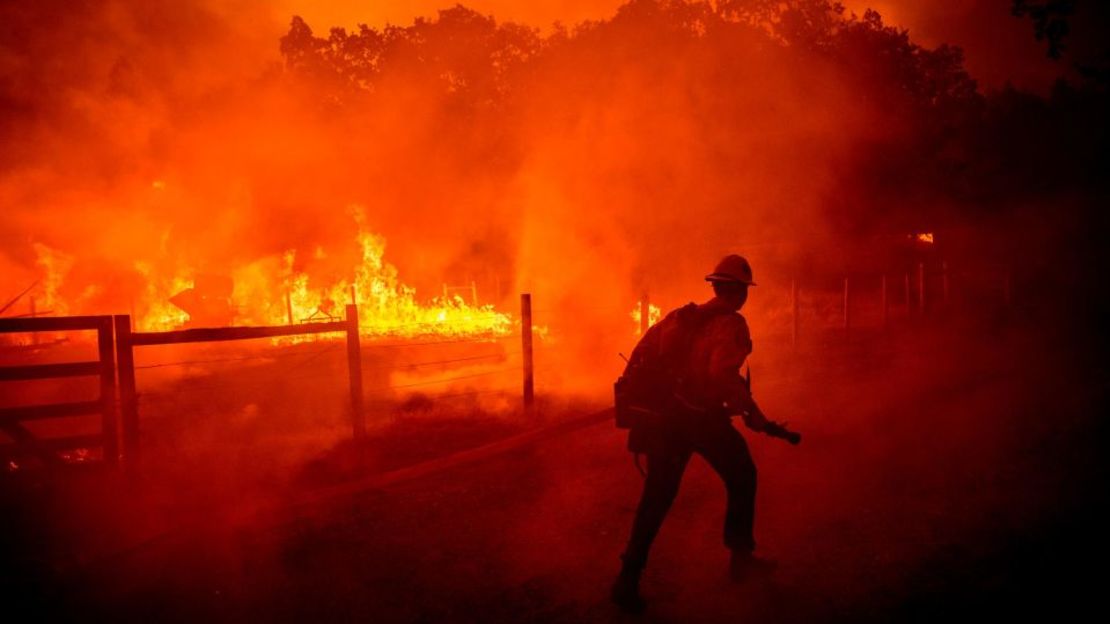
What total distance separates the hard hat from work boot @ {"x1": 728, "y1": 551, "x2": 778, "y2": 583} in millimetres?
1462

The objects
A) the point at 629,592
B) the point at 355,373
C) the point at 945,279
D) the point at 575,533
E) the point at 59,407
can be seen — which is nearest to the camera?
the point at 629,592

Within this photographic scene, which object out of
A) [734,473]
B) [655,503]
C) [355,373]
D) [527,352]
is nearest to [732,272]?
[734,473]

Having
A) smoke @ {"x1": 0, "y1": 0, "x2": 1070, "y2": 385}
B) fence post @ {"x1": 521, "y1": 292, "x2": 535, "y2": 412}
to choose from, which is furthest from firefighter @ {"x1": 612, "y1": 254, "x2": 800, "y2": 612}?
smoke @ {"x1": 0, "y1": 0, "x2": 1070, "y2": 385}

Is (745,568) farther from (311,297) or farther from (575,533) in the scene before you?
(311,297)

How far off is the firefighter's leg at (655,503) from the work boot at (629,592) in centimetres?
3

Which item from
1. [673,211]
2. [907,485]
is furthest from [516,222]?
[907,485]

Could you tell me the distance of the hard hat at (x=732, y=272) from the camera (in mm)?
3441

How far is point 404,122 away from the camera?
21.5 meters

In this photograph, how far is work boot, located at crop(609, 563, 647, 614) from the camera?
10.7ft

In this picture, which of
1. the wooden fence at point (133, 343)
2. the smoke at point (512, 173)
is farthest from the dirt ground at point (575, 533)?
the smoke at point (512, 173)

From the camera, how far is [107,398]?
5.18 m

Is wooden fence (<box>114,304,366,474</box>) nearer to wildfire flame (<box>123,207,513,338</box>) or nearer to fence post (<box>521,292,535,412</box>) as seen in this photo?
fence post (<box>521,292,535,412</box>)

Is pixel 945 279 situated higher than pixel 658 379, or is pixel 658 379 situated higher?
pixel 945 279

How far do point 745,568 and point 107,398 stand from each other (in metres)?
4.92
